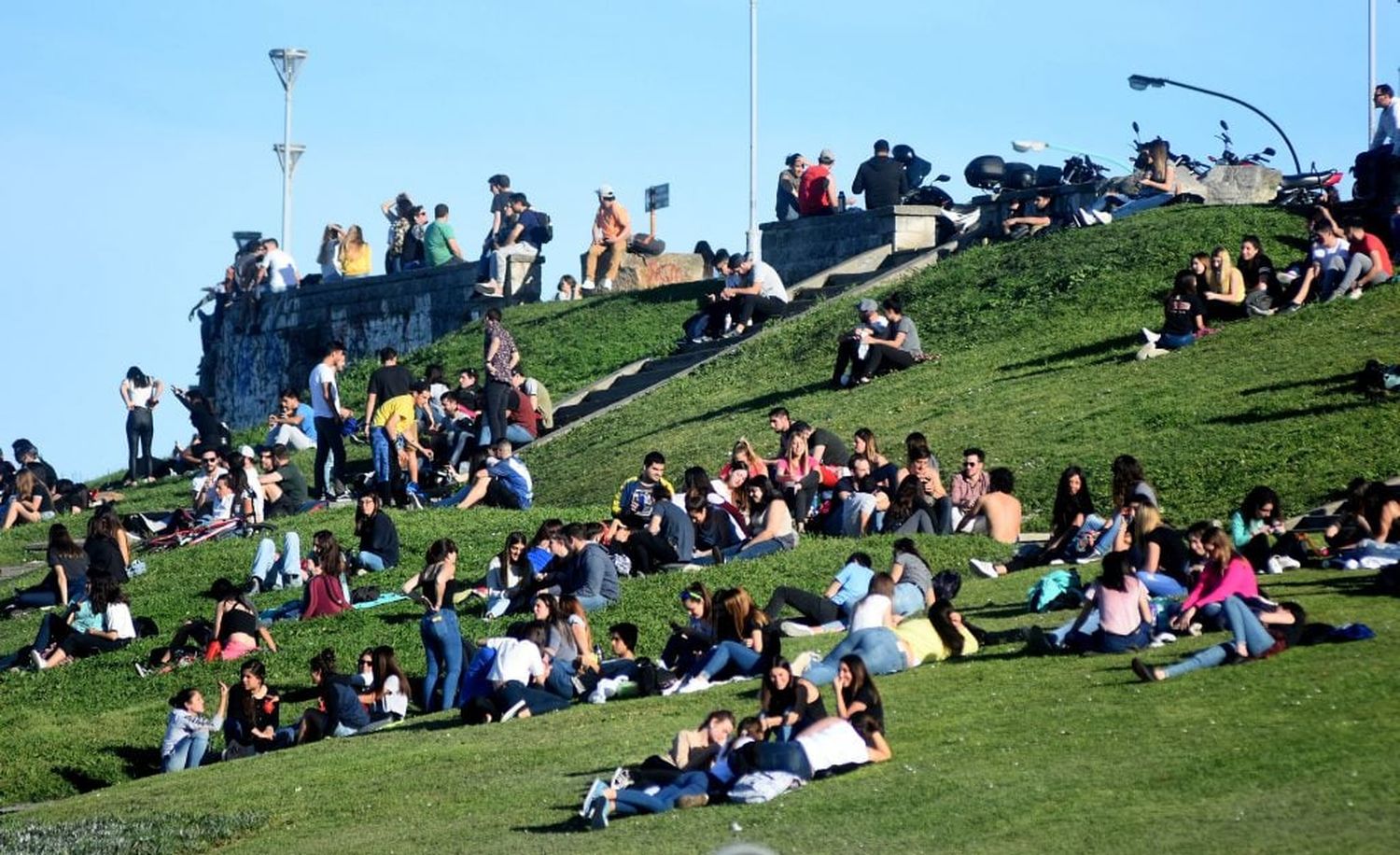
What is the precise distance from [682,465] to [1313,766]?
15.4 meters

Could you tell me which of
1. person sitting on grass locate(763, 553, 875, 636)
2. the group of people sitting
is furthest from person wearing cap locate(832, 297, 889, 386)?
person sitting on grass locate(763, 553, 875, 636)

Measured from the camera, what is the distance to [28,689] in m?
22.1

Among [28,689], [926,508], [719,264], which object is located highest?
[719,264]

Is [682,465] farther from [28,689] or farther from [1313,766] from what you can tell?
[1313,766]

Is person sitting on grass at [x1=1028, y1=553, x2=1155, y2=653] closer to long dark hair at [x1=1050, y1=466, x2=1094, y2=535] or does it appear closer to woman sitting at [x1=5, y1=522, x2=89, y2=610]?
long dark hair at [x1=1050, y1=466, x2=1094, y2=535]

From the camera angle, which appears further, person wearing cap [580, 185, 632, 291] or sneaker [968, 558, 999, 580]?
person wearing cap [580, 185, 632, 291]

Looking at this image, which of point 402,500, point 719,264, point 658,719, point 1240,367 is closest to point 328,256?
point 719,264

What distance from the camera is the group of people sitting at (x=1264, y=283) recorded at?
89.8 feet

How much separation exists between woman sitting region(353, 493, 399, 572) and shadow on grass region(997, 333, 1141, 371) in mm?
7951

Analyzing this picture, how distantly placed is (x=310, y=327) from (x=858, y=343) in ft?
57.5

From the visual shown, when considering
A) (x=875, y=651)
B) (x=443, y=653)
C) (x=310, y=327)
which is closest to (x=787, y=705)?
(x=875, y=651)

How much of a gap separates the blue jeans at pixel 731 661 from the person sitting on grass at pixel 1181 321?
10941 mm

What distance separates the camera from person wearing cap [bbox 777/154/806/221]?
39.3 metres

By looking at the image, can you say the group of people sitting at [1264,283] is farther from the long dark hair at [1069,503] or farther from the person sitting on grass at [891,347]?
the long dark hair at [1069,503]
